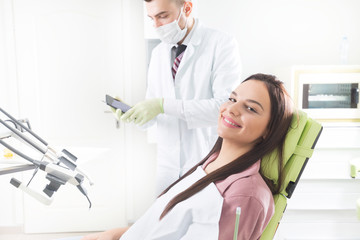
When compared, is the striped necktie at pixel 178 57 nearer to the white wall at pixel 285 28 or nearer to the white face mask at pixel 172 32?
the white face mask at pixel 172 32

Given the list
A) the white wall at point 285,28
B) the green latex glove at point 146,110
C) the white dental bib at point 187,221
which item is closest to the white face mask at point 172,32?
the green latex glove at point 146,110

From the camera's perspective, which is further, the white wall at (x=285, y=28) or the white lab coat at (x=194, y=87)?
the white wall at (x=285, y=28)

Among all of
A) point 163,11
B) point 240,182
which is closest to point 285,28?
point 163,11

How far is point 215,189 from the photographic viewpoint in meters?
0.82

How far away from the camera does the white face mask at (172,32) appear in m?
1.34

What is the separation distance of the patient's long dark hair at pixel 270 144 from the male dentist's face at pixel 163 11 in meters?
0.62

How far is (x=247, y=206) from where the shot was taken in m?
0.76

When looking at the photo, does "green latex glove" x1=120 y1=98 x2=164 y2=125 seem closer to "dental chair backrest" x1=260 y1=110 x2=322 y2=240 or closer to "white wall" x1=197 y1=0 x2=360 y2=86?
"dental chair backrest" x1=260 y1=110 x2=322 y2=240

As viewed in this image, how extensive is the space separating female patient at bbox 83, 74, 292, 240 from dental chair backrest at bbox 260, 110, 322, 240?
0.07 feet

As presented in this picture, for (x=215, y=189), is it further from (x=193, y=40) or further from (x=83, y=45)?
(x=83, y=45)

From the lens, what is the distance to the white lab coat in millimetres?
1365

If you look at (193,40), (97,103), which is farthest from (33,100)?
(193,40)

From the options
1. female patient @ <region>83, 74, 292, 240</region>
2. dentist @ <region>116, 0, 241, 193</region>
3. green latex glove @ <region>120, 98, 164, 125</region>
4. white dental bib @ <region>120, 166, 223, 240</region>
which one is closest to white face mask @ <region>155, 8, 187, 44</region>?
dentist @ <region>116, 0, 241, 193</region>

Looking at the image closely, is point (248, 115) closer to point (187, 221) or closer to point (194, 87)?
point (187, 221)
